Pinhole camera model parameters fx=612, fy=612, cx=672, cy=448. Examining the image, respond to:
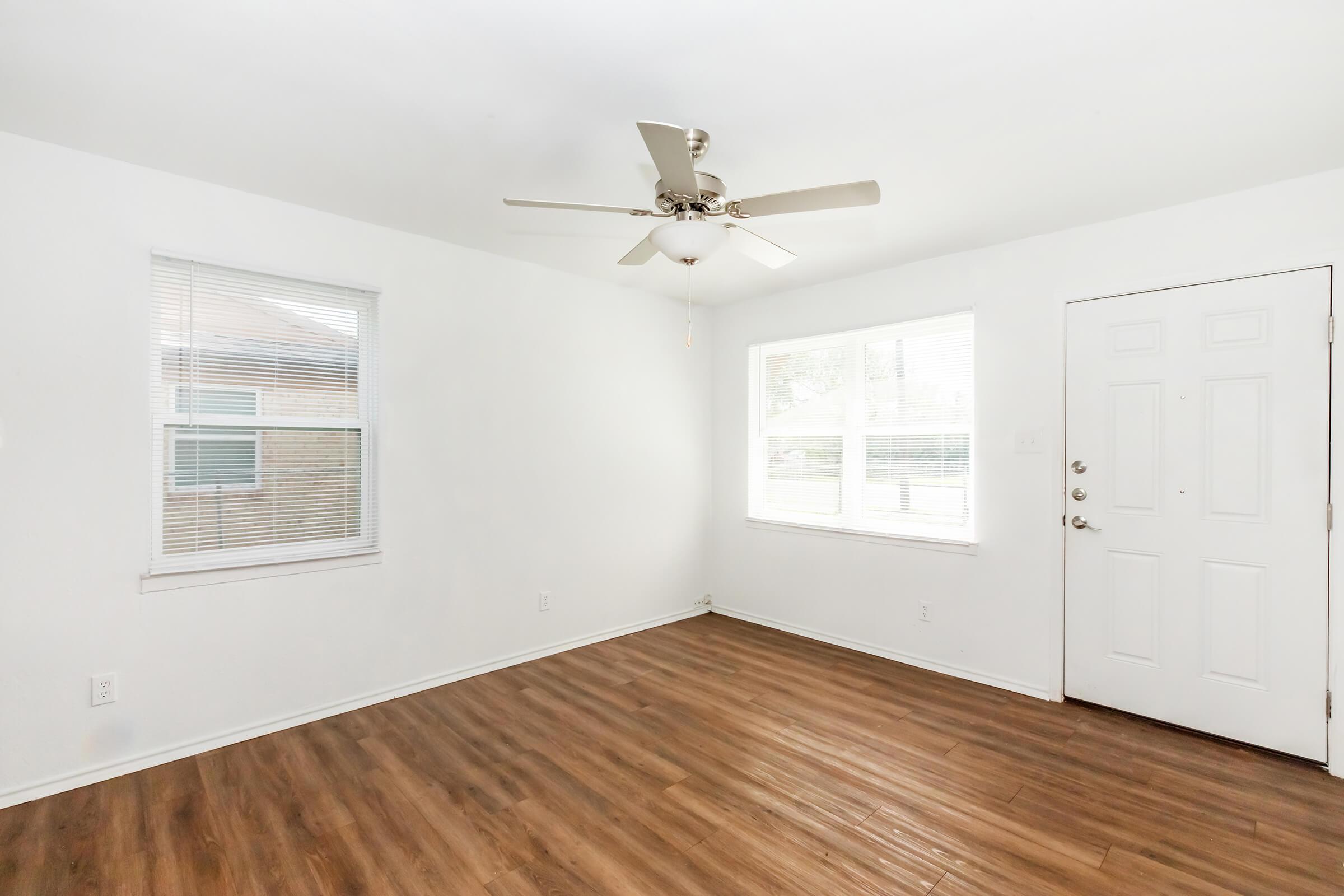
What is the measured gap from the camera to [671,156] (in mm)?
1787

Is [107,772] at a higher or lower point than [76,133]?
lower

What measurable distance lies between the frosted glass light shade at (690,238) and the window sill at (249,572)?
2301 millimetres

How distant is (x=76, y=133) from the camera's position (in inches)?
92.3

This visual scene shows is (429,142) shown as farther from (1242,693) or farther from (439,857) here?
(1242,693)

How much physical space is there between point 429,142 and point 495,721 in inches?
104

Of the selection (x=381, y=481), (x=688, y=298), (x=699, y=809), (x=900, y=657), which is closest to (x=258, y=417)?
(x=381, y=481)

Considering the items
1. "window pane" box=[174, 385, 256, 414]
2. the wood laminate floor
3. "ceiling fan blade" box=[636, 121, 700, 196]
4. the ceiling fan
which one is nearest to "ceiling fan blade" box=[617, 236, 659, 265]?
the ceiling fan

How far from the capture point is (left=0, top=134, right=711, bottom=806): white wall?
239cm

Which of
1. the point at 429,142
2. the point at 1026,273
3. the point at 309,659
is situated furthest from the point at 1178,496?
the point at 309,659

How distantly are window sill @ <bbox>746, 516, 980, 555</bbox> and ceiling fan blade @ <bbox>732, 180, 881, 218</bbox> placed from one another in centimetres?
236

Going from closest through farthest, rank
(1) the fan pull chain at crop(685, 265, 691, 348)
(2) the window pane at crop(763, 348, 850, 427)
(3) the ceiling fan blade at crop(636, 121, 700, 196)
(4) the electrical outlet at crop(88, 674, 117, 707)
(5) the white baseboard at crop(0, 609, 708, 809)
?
1. (3) the ceiling fan blade at crop(636, 121, 700, 196)
2. (5) the white baseboard at crop(0, 609, 708, 809)
3. (4) the electrical outlet at crop(88, 674, 117, 707)
4. (1) the fan pull chain at crop(685, 265, 691, 348)
5. (2) the window pane at crop(763, 348, 850, 427)

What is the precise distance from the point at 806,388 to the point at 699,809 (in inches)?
119

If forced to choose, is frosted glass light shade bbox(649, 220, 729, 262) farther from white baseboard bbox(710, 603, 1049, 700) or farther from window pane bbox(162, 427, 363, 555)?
white baseboard bbox(710, 603, 1049, 700)

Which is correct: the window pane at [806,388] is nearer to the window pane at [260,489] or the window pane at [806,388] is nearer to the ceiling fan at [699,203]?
the ceiling fan at [699,203]
